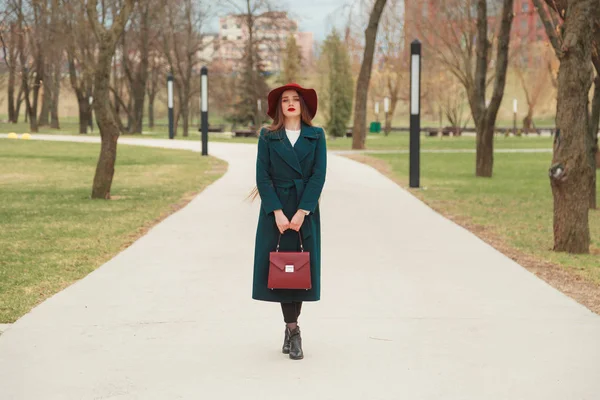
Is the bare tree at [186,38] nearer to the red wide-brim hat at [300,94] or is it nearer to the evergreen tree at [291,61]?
the evergreen tree at [291,61]

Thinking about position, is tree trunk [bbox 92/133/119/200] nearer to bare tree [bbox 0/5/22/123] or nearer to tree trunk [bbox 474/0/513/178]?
bare tree [bbox 0/5/22/123]

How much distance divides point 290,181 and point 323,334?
1.25 metres

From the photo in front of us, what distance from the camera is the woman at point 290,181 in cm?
611

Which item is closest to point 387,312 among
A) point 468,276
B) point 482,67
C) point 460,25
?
point 468,276

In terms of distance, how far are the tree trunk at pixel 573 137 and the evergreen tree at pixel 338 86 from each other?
55.8 m

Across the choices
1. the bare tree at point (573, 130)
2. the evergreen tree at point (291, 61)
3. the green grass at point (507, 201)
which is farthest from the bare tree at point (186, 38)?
the bare tree at point (573, 130)

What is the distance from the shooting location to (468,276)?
933cm

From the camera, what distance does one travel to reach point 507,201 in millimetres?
18484

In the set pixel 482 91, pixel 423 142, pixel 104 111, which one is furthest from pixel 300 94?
pixel 423 142

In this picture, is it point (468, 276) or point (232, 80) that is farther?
point (232, 80)

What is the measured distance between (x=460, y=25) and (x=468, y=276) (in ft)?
108

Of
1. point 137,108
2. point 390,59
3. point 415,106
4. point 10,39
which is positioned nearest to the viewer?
point 415,106

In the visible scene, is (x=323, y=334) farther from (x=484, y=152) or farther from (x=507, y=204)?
(x=484, y=152)

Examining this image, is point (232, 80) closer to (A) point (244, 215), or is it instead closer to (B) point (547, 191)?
(B) point (547, 191)
